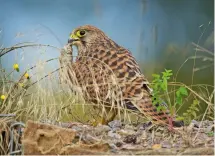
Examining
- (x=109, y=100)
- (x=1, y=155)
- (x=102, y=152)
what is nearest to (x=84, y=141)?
(x=102, y=152)

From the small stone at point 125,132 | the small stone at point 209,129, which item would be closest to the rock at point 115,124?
the small stone at point 125,132

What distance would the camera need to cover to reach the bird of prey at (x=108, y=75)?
3314 millimetres

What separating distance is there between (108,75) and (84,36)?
653 millimetres

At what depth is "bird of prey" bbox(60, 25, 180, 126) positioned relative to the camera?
331 centimetres

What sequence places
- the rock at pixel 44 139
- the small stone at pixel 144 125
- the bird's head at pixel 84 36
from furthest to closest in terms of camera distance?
the bird's head at pixel 84 36, the small stone at pixel 144 125, the rock at pixel 44 139

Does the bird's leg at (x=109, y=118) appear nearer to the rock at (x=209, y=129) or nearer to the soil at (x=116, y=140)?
the soil at (x=116, y=140)

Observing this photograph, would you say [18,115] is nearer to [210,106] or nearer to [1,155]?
[1,155]

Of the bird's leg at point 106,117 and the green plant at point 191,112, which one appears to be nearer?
the green plant at point 191,112

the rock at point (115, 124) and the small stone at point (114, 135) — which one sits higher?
the rock at point (115, 124)

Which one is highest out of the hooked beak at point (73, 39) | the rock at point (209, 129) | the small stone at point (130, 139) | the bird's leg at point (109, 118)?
the hooked beak at point (73, 39)

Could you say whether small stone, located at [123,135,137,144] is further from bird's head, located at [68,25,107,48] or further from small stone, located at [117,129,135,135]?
bird's head, located at [68,25,107,48]

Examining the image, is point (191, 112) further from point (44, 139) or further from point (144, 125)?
point (44, 139)

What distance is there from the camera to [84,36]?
157 inches

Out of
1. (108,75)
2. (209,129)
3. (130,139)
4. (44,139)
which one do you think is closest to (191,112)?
(209,129)
